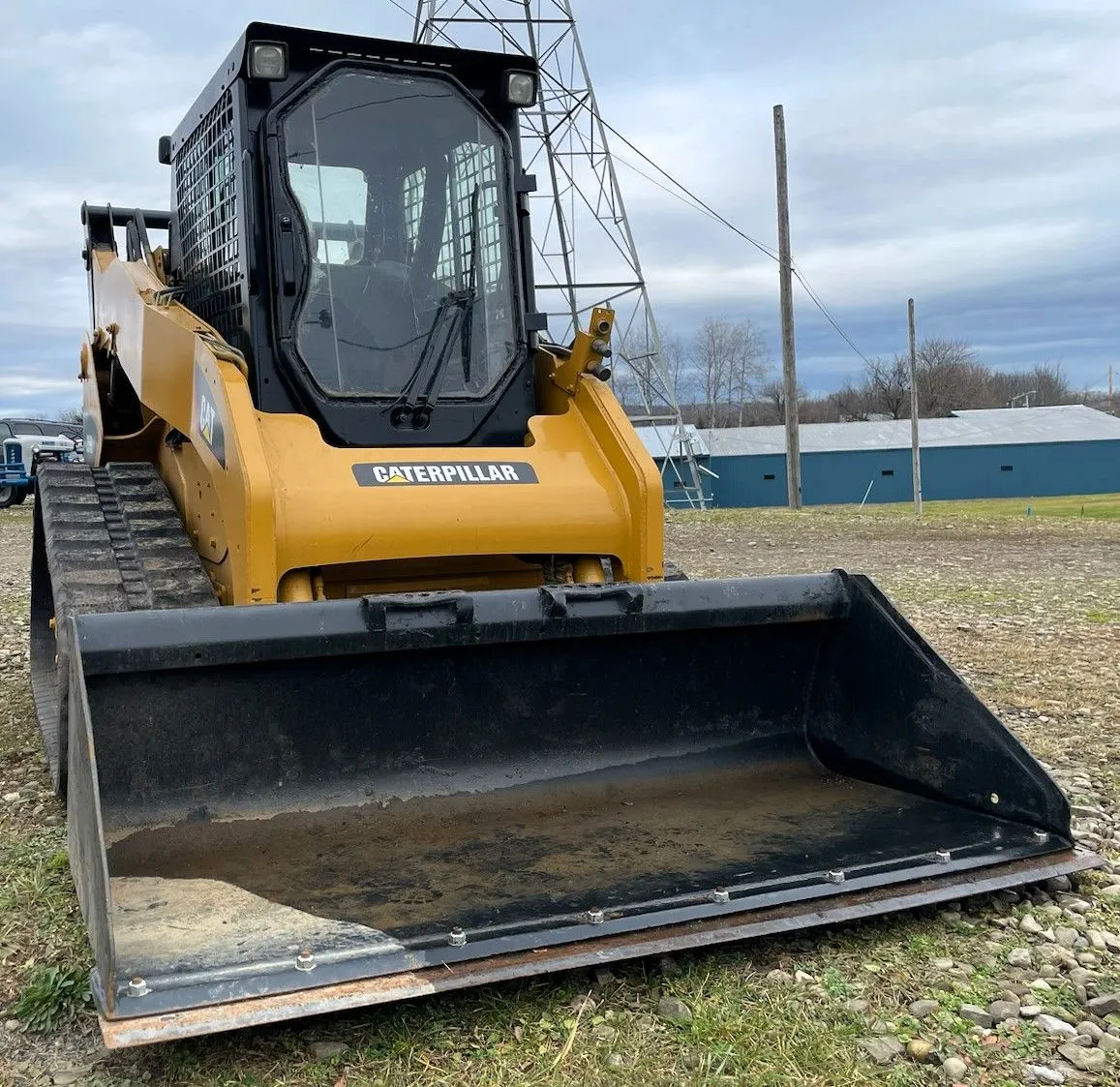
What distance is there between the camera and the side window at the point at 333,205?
436 centimetres

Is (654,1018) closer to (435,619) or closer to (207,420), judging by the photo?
(435,619)

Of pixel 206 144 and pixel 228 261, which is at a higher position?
pixel 206 144

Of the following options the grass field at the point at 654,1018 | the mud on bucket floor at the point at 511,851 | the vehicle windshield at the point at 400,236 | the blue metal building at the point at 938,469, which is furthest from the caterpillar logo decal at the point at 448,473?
the blue metal building at the point at 938,469

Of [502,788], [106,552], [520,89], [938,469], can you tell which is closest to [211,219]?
[520,89]

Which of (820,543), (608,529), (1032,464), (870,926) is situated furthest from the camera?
(1032,464)

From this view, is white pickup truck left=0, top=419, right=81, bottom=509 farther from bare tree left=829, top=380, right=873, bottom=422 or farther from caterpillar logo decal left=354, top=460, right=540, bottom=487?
bare tree left=829, top=380, right=873, bottom=422

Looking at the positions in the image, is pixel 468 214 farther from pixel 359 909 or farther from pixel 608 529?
pixel 359 909

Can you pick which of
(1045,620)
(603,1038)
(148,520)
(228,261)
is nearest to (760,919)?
(603,1038)

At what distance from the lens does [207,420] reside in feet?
13.7

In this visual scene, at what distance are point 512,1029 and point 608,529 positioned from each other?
6.86ft

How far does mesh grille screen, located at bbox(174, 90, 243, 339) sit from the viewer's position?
14.9 ft

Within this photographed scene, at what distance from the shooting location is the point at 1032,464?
39969 millimetres

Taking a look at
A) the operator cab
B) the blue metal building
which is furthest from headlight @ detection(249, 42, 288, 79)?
the blue metal building

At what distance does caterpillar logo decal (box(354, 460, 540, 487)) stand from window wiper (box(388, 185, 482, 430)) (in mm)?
335
